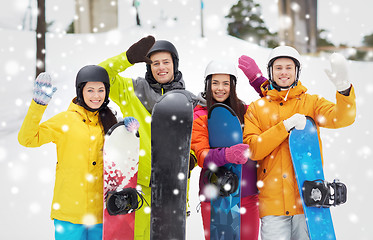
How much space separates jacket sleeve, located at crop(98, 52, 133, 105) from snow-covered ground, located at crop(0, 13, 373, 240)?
0.51 metres

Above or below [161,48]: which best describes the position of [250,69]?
below

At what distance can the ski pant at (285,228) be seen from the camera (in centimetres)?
245

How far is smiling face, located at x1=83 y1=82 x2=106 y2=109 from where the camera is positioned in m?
2.61

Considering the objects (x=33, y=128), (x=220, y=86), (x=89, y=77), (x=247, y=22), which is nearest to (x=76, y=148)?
(x=33, y=128)

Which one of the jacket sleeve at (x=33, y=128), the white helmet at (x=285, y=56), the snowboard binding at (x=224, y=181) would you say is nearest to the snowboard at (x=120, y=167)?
the jacket sleeve at (x=33, y=128)

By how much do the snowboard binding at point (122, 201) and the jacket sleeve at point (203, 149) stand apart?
553mm

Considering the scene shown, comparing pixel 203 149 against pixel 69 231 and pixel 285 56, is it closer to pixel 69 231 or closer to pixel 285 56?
pixel 285 56

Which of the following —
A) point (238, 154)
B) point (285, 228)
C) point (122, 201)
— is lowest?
point (285, 228)

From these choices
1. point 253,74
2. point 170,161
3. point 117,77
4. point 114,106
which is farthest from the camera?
point 114,106

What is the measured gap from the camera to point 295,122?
7.84 feet

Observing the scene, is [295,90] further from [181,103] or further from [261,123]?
[181,103]

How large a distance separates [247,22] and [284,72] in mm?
19242

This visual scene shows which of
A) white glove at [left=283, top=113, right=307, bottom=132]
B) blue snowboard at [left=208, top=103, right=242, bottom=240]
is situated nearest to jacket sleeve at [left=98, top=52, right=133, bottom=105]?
blue snowboard at [left=208, top=103, right=242, bottom=240]

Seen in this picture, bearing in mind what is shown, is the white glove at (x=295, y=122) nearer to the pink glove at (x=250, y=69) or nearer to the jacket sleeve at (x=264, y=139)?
the jacket sleeve at (x=264, y=139)
